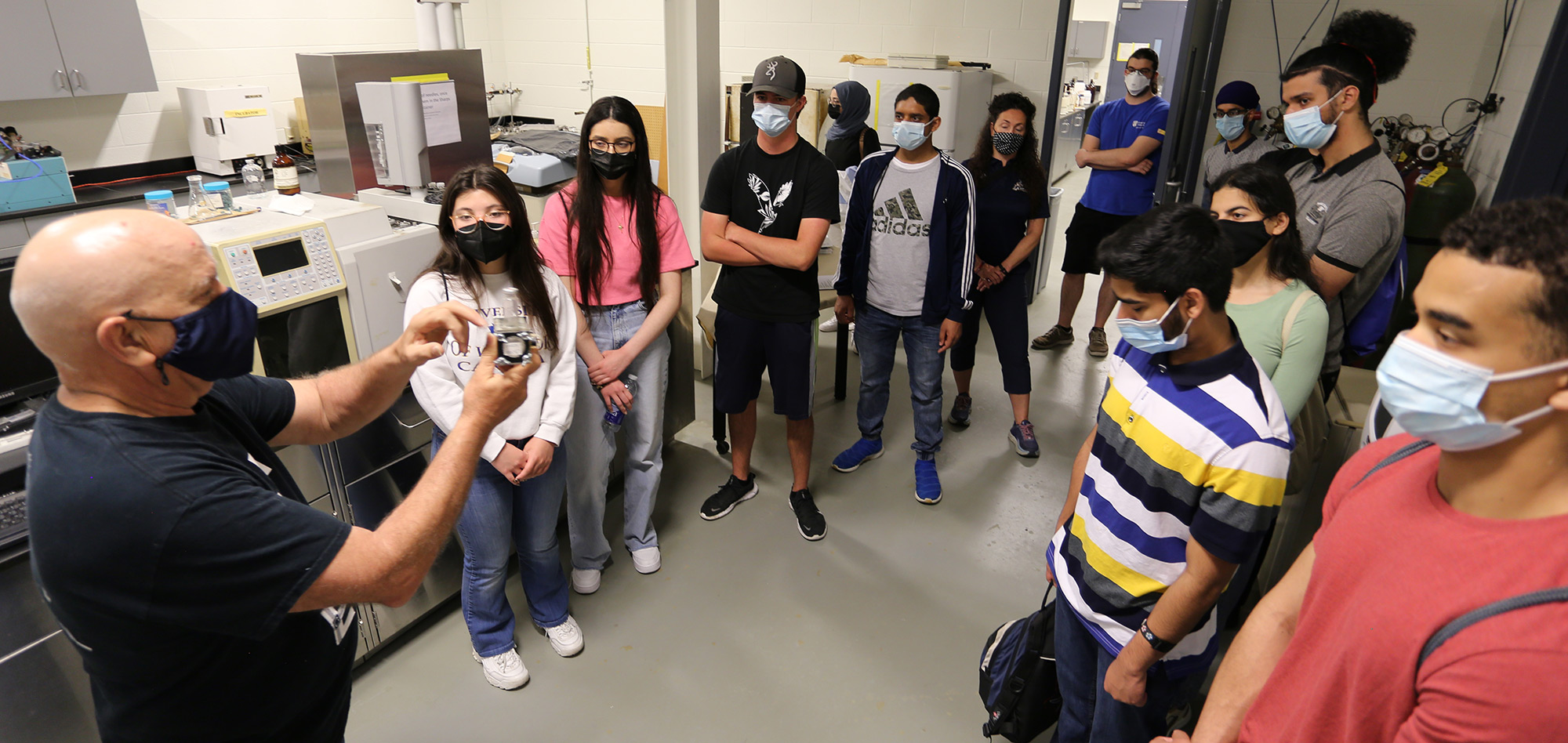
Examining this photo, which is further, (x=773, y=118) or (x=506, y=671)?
(x=773, y=118)

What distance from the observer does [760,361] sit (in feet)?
9.20

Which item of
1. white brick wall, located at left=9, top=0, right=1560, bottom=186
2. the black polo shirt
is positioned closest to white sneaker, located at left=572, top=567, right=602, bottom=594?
the black polo shirt

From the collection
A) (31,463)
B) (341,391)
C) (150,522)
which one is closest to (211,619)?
(150,522)

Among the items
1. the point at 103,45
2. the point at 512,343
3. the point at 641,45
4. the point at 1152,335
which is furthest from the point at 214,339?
the point at 641,45

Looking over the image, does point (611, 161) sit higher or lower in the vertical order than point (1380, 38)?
lower

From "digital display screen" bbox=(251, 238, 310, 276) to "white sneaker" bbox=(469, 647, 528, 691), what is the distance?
116 cm

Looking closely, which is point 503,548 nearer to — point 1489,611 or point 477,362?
point 477,362

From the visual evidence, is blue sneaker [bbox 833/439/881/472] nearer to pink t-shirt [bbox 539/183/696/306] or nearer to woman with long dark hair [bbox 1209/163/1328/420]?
pink t-shirt [bbox 539/183/696/306]

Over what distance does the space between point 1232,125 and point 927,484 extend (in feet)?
6.82

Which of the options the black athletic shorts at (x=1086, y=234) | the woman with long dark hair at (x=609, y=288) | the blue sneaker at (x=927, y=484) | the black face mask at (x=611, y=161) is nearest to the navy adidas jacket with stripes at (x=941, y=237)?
the blue sneaker at (x=927, y=484)

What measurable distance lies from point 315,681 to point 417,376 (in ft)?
2.64

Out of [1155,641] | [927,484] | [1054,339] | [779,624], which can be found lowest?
[779,624]

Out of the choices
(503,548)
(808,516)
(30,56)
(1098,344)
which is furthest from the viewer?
(1098,344)

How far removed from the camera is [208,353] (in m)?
1.02
